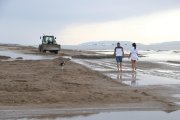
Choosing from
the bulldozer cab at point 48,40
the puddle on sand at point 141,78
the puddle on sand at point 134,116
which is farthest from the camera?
the bulldozer cab at point 48,40

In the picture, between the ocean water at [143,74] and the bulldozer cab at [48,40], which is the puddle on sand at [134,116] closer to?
the ocean water at [143,74]

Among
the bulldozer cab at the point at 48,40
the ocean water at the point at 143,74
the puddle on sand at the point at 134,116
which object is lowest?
the ocean water at the point at 143,74

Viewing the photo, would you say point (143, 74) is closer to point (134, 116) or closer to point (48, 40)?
point (134, 116)

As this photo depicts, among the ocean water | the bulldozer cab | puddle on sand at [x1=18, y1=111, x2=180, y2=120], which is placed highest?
the bulldozer cab

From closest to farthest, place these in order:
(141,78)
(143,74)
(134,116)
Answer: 1. (134,116)
2. (141,78)
3. (143,74)

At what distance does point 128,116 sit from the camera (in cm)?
1102

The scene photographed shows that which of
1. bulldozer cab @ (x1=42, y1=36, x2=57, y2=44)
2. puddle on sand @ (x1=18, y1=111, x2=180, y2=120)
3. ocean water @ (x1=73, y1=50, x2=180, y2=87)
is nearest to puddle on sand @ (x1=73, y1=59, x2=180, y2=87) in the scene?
ocean water @ (x1=73, y1=50, x2=180, y2=87)

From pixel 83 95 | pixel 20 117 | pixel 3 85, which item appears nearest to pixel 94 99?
pixel 83 95

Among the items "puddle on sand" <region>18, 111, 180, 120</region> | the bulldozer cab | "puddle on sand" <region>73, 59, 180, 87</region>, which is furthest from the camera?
the bulldozer cab

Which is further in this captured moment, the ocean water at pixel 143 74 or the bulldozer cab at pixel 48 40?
the bulldozer cab at pixel 48 40

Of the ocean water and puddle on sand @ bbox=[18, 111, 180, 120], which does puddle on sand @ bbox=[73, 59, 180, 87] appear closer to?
the ocean water

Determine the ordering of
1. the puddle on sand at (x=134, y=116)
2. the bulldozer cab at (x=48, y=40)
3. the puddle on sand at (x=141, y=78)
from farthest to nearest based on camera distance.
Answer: the bulldozer cab at (x=48, y=40)
the puddle on sand at (x=141, y=78)
the puddle on sand at (x=134, y=116)

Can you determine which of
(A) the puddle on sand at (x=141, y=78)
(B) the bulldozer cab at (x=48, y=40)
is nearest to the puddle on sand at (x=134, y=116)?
(A) the puddle on sand at (x=141, y=78)

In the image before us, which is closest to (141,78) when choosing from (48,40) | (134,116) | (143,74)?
(143,74)
